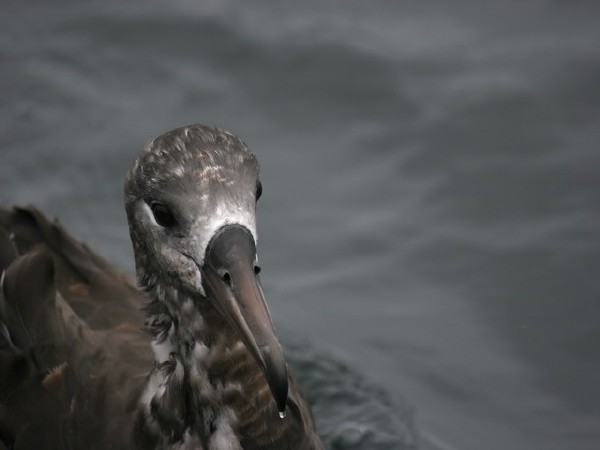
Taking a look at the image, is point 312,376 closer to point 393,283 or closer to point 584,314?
point 393,283

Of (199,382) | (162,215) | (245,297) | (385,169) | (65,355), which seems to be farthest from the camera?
(385,169)

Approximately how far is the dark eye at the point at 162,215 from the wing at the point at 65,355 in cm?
91

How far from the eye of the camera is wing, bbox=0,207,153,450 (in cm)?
483

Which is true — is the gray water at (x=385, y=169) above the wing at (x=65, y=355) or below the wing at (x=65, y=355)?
above

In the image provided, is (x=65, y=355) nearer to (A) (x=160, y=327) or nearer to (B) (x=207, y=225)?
(A) (x=160, y=327)

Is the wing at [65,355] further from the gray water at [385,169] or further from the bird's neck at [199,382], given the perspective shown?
the gray water at [385,169]

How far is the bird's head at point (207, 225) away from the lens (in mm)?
3795

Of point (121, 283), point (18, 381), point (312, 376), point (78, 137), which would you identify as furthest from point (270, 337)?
point (78, 137)

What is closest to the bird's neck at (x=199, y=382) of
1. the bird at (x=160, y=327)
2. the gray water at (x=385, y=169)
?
the bird at (x=160, y=327)

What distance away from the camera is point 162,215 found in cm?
412

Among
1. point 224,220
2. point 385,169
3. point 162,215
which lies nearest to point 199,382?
point 162,215

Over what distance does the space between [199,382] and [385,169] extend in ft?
11.9

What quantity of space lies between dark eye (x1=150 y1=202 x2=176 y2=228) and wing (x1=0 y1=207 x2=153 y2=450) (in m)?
0.91

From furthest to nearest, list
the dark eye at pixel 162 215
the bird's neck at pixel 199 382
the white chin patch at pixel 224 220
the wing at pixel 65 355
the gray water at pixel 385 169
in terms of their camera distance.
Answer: the gray water at pixel 385 169 → the wing at pixel 65 355 → the bird's neck at pixel 199 382 → the dark eye at pixel 162 215 → the white chin patch at pixel 224 220
